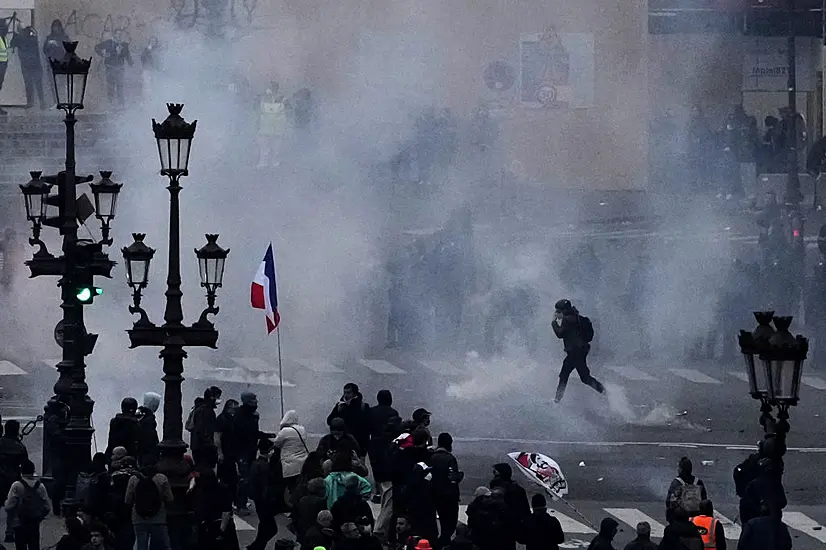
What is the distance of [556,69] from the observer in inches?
1313

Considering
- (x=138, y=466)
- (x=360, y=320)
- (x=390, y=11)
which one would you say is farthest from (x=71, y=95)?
(x=390, y=11)

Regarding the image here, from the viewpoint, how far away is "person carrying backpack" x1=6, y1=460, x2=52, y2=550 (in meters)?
15.4

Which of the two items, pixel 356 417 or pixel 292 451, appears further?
pixel 356 417

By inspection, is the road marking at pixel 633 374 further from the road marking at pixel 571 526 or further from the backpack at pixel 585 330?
the road marking at pixel 571 526

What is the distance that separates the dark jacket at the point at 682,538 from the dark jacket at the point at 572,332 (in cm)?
832

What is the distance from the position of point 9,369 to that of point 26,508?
31.9ft

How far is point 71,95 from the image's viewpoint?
1719cm

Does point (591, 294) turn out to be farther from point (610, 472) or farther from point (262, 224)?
→ point (610, 472)

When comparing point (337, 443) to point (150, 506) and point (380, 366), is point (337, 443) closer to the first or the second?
point (150, 506)

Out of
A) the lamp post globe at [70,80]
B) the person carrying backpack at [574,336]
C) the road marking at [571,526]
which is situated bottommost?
the road marking at [571,526]

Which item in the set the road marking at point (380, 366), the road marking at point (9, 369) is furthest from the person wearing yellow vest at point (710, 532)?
the road marking at point (9, 369)

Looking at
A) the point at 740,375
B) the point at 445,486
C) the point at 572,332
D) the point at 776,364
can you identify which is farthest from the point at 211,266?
the point at 740,375

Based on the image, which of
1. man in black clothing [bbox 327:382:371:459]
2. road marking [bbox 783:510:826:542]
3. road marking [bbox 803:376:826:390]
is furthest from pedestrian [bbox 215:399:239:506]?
road marking [bbox 803:376:826:390]

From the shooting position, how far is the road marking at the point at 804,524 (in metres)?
17.2
